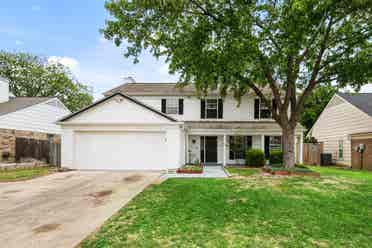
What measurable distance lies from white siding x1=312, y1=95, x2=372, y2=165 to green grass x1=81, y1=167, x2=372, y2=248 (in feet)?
36.5

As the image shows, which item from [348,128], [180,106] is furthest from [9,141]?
[348,128]

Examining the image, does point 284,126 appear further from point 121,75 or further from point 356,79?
point 121,75

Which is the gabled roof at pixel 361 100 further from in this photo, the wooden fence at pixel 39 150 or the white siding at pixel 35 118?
the wooden fence at pixel 39 150

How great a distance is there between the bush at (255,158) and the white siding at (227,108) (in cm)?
270

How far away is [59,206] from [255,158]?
11.6 meters

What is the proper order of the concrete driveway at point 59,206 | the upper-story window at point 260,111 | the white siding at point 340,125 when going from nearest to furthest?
the concrete driveway at point 59,206
the upper-story window at point 260,111
the white siding at point 340,125

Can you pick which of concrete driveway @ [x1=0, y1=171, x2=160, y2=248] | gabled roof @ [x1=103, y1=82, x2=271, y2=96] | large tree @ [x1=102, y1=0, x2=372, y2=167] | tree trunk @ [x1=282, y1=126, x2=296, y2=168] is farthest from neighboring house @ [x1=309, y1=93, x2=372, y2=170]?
concrete driveway @ [x1=0, y1=171, x2=160, y2=248]

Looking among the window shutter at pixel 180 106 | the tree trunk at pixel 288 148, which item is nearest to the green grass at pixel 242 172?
the tree trunk at pixel 288 148

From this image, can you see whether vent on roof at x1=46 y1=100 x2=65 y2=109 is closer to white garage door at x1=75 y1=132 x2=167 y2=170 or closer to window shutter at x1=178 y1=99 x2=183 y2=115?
white garage door at x1=75 y1=132 x2=167 y2=170

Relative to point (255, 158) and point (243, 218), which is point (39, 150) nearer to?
point (255, 158)

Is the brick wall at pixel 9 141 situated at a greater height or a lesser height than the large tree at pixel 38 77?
lesser

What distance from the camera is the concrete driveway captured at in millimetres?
4492

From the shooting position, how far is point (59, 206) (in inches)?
257

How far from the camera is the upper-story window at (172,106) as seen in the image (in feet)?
55.8
